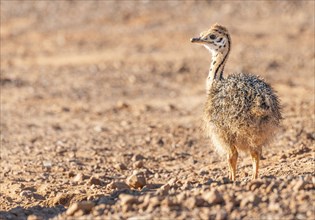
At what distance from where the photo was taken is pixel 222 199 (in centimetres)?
730

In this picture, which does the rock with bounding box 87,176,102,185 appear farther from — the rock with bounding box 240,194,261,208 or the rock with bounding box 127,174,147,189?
the rock with bounding box 240,194,261,208

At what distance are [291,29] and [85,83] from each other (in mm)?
8460

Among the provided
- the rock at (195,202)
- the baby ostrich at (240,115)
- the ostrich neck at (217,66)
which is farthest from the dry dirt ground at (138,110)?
the ostrich neck at (217,66)

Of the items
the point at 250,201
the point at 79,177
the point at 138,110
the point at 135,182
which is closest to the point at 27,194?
the point at 79,177

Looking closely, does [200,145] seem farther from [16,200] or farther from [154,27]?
[154,27]

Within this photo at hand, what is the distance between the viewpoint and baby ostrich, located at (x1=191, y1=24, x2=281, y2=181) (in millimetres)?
8977

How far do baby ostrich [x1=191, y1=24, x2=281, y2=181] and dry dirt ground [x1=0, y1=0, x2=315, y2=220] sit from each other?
0.43 metres

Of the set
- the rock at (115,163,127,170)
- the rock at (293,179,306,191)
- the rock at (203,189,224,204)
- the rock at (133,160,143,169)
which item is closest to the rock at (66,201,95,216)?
the rock at (203,189,224,204)

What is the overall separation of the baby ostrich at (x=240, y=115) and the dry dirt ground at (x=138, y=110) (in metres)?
0.43

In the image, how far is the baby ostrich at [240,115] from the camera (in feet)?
29.5

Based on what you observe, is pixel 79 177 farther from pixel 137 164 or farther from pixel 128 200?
pixel 128 200

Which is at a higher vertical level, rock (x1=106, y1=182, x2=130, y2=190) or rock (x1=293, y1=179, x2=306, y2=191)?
rock (x1=293, y1=179, x2=306, y2=191)

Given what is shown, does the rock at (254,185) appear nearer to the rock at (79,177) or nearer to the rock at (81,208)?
the rock at (81,208)

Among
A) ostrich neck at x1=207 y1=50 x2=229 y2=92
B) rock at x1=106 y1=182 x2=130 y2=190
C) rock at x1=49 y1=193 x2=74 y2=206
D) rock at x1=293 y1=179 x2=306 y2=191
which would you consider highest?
ostrich neck at x1=207 y1=50 x2=229 y2=92
